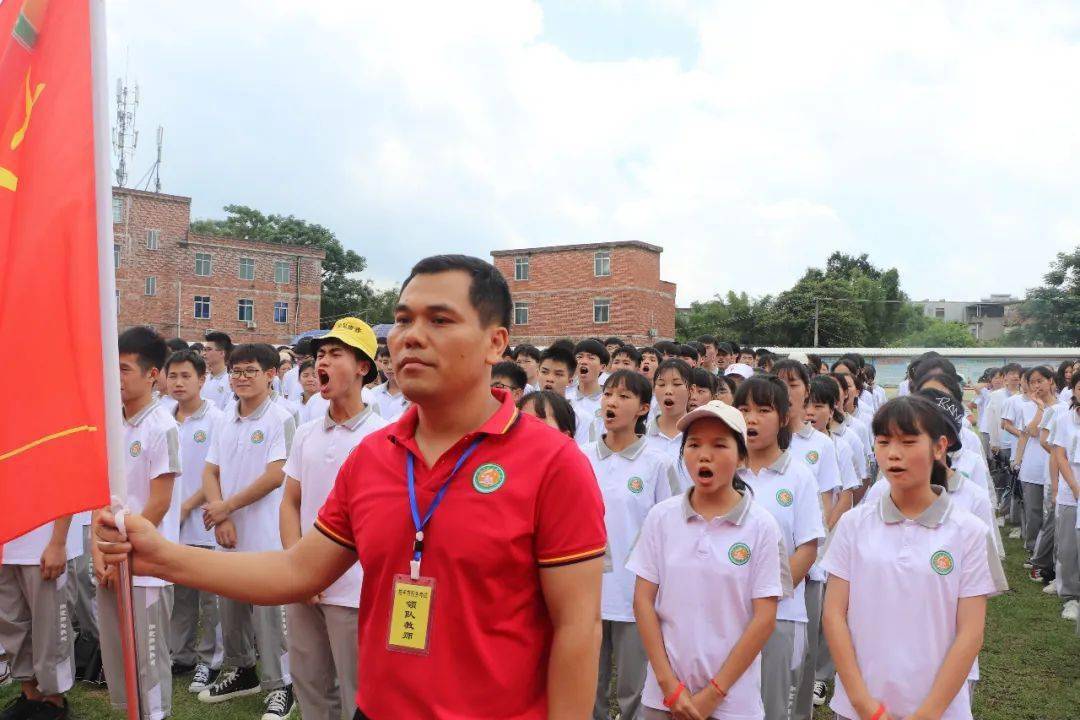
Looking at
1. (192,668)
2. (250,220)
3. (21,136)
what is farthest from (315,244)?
(21,136)

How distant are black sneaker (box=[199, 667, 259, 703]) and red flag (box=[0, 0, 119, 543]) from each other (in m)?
3.78

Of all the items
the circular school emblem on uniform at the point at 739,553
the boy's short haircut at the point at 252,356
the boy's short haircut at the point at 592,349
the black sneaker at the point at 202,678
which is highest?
the boy's short haircut at the point at 592,349

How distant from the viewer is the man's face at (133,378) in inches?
172

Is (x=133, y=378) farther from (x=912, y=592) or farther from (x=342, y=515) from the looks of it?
(x=912, y=592)

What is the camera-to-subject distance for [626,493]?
14.7 ft

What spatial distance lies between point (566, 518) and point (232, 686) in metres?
4.30

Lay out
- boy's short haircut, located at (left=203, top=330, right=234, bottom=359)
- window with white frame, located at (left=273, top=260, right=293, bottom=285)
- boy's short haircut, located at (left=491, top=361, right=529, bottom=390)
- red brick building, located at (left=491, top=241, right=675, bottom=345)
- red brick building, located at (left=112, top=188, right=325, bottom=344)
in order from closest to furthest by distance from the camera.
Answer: boy's short haircut, located at (left=491, top=361, right=529, bottom=390)
boy's short haircut, located at (left=203, top=330, right=234, bottom=359)
red brick building, located at (left=112, top=188, right=325, bottom=344)
red brick building, located at (left=491, top=241, right=675, bottom=345)
window with white frame, located at (left=273, top=260, right=293, bottom=285)

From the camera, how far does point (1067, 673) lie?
5867 mm

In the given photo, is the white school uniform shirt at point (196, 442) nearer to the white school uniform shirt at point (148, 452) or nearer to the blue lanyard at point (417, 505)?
the white school uniform shirt at point (148, 452)

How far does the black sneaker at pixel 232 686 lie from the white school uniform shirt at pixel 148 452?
1.11 meters

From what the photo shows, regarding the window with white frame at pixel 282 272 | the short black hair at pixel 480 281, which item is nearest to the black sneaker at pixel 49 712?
the short black hair at pixel 480 281

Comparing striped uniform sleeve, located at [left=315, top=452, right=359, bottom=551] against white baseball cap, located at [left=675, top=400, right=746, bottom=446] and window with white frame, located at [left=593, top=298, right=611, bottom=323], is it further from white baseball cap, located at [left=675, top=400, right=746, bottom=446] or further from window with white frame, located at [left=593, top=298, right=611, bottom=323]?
window with white frame, located at [left=593, top=298, right=611, bottom=323]

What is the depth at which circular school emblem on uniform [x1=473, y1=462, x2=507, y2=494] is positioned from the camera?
1.95 meters

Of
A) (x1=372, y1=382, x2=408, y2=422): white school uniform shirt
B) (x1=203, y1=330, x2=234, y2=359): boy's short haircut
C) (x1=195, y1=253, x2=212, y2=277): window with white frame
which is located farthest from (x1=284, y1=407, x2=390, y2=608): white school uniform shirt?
(x1=195, y1=253, x2=212, y2=277): window with white frame
